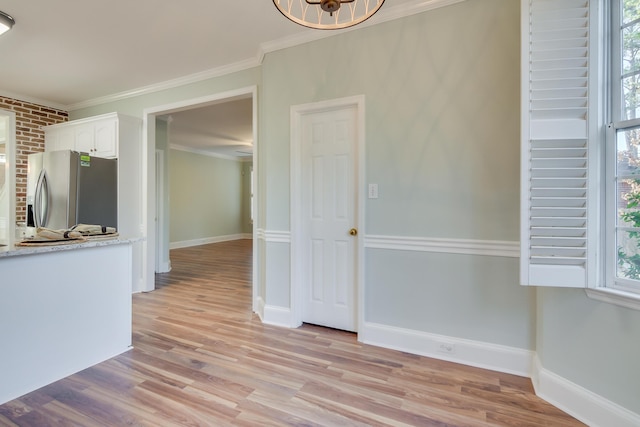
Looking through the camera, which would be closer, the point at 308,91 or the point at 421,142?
the point at 421,142

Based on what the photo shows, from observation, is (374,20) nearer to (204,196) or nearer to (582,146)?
(582,146)

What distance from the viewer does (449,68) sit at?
2295 millimetres

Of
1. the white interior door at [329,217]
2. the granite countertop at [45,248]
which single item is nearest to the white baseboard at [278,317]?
the white interior door at [329,217]

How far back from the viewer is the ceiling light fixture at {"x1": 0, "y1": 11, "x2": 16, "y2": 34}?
2465mm

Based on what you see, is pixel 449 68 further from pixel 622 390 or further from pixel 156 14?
pixel 156 14

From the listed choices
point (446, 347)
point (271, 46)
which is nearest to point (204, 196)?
point (271, 46)

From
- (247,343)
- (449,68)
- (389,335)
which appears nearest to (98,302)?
(247,343)

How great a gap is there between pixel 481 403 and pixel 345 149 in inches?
78.6

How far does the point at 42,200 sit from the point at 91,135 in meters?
0.98

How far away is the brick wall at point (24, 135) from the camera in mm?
4207

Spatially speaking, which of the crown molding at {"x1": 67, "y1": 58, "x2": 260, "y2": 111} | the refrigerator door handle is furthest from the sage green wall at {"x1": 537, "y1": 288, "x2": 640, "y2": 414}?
the refrigerator door handle

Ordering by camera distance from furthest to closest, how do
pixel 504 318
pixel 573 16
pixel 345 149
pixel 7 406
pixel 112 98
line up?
pixel 112 98
pixel 345 149
pixel 504 318
pixel 7 406
pixel 573 16

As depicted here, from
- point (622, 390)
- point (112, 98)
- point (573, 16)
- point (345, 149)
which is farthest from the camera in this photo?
point (112, 98)

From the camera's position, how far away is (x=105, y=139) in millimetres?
3969
